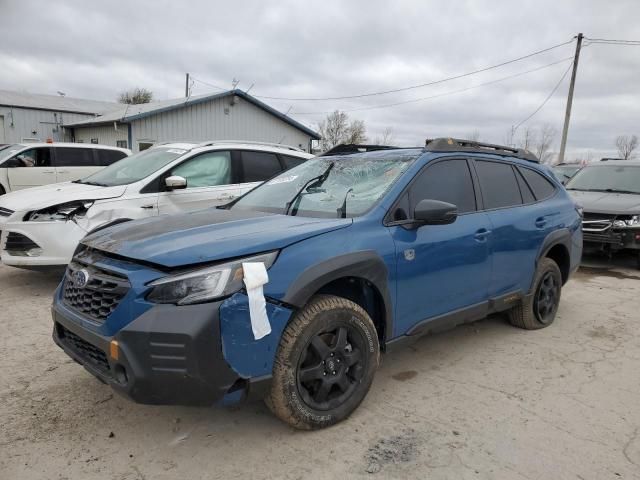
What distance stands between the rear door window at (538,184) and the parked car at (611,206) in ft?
10.7

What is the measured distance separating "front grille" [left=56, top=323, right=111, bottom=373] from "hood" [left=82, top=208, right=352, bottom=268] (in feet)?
1.70

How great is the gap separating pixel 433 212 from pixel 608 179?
291 inches

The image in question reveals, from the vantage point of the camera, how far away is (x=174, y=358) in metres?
2.23

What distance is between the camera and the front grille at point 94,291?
2.45 meters

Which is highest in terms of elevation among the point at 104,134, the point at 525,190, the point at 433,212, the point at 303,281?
the point at 104,134

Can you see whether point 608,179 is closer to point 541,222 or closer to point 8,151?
point 541,222

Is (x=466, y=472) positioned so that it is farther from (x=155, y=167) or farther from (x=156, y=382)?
(x=155, y=167)

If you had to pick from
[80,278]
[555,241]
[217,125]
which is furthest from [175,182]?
[217,125]

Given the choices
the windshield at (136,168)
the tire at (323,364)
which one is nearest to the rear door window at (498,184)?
the tire at (323,364)

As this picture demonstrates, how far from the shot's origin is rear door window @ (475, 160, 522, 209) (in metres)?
3.99

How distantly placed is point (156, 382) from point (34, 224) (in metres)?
3.77

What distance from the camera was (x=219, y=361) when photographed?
7.47 ft

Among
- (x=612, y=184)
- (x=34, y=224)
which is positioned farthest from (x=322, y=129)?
(x=34, y=224)

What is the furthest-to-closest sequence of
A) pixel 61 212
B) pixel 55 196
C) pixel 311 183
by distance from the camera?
pixel 55 196 < pixel 61 212 < pixel 311 183
